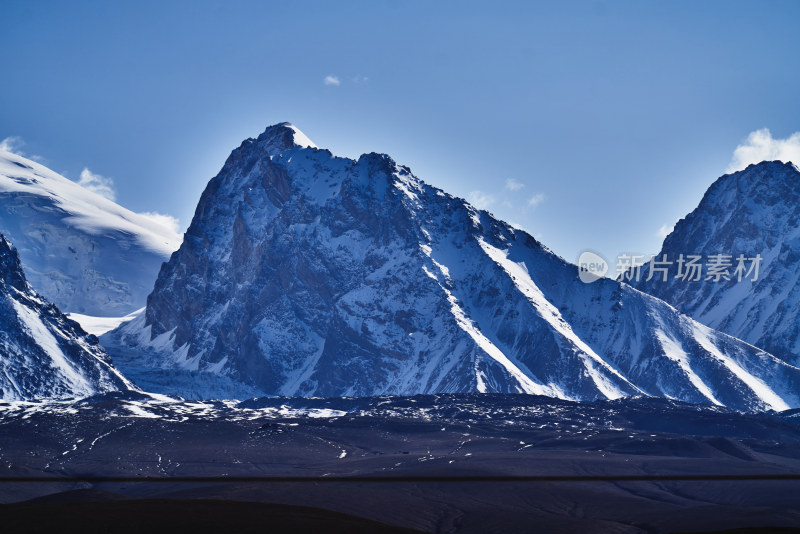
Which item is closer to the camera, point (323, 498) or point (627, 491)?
point (323, 498)

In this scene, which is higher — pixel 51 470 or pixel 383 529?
pixel 383 529

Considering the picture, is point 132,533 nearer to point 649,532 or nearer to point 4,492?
point 649,532

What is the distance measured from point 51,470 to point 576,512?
91884mm

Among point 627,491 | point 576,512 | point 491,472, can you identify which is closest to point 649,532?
point 576,512

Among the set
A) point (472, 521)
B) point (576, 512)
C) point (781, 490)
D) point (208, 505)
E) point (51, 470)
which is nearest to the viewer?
point (208, 505)

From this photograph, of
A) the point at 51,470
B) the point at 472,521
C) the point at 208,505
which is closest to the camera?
the point at 208,505

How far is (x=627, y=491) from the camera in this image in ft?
614

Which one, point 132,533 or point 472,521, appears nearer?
point 132,533

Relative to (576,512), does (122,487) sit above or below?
below

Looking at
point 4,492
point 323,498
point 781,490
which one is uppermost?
point 781,490

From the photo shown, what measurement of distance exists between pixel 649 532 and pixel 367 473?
64.1m

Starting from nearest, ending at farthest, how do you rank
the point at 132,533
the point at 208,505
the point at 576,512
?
the point at 132,533
the point at 208,505
the point at 576,512

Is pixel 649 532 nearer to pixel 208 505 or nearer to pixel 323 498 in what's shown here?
pixel 323 498

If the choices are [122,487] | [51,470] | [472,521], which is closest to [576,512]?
[472,521]
